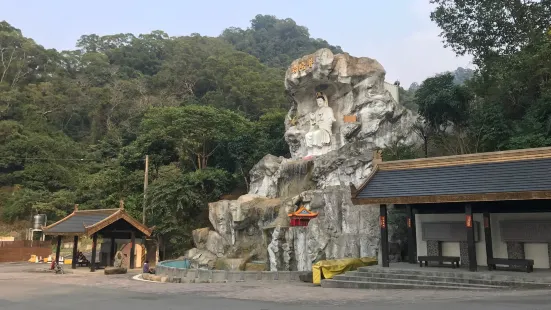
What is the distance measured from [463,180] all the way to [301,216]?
25.0 feet

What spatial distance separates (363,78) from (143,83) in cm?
3642

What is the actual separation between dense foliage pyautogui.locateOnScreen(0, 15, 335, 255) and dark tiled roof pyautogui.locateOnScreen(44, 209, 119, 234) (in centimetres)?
385

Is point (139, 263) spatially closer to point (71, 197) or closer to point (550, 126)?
point (71, 197)

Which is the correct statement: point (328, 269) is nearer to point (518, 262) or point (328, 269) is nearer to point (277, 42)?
point (518, 262)

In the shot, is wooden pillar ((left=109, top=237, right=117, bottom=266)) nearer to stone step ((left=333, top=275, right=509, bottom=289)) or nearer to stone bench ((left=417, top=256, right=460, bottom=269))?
stone step ((left=333, top=275, right=509, bottom=289))

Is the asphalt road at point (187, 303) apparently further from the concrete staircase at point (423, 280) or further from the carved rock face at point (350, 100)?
the carved rock face at point (350, 100)

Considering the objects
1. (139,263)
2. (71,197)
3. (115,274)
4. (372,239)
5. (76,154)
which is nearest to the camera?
(372,239)

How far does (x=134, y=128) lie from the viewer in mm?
47719

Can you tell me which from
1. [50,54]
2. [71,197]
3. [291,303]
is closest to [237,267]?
[291,303]

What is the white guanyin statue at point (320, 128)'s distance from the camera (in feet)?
96.0

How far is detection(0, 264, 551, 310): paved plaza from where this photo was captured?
30.4 ft

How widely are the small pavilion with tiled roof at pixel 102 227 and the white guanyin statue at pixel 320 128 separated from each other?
12.4m

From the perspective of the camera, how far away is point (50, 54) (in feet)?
200

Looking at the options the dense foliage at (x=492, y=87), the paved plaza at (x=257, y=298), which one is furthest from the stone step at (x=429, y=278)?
the dense foliage at (x=492, y=87)
